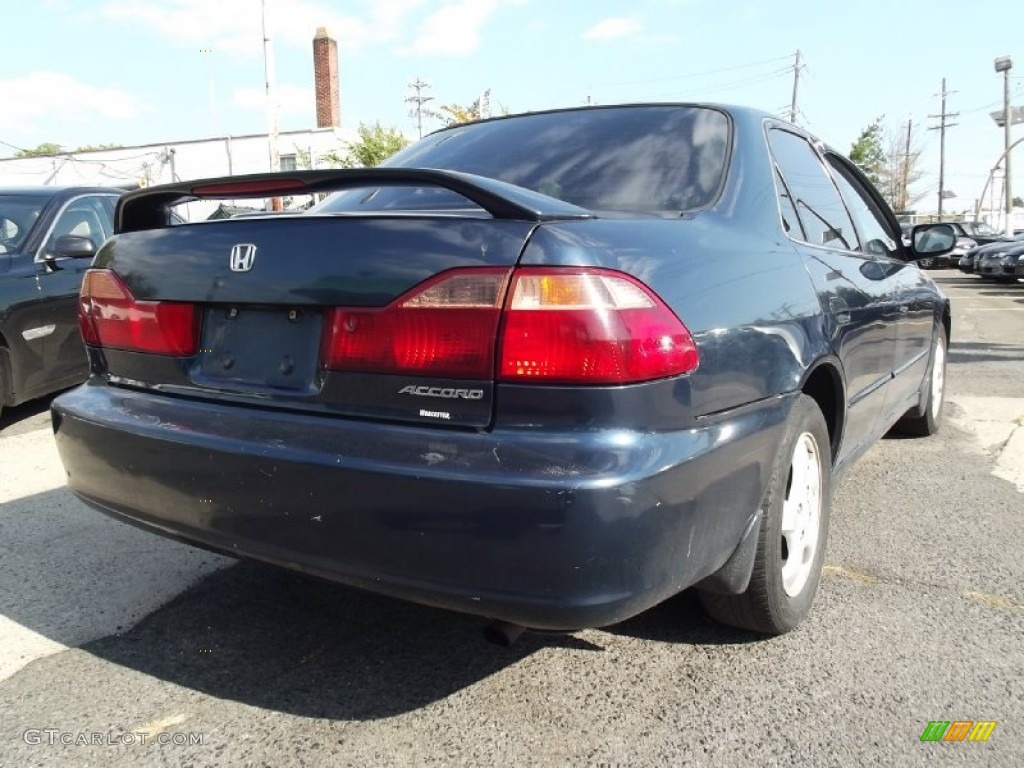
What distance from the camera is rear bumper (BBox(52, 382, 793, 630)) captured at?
1658 millimetres

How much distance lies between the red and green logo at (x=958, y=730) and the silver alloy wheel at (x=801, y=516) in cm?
52

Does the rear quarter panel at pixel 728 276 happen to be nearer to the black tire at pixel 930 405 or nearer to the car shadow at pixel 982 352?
the black tire at pixel 930 405

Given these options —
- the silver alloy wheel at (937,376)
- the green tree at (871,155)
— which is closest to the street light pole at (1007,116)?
the green tree at (871,155)

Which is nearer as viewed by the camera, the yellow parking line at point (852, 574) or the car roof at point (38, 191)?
the yellow parking line at point (852, 574)

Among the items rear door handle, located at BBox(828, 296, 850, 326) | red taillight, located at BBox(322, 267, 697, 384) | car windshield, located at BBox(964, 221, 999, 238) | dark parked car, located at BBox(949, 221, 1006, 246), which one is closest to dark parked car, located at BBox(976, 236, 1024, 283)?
dark parked car, located at BBox(949, 221, 1006, 246)

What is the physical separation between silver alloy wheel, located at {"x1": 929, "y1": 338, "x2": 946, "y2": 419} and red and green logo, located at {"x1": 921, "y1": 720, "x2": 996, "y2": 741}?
3.09m

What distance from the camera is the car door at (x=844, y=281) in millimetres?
2727

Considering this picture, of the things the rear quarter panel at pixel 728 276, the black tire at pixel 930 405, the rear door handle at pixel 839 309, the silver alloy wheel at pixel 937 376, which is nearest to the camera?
the rear quarter panel at pixel 728 276

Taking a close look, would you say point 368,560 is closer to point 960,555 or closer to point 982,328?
point 960,555

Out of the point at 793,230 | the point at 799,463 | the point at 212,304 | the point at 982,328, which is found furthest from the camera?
the point at 982,328

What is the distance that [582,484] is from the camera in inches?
64.3

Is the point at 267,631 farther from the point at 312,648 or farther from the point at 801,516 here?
the point at 801,516

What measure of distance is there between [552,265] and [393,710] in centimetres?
123

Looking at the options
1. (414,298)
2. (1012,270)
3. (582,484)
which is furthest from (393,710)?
(1012,270)
